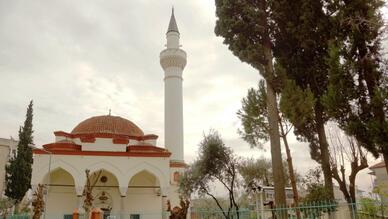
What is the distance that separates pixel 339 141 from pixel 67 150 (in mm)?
14286

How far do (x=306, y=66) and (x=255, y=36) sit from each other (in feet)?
7.31

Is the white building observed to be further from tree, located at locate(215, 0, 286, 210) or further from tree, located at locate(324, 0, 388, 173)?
tree, located at locate(324, 0, 388, 173)

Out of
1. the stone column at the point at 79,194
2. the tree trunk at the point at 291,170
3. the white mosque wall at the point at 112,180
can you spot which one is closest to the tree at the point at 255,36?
the tree trunk at the point at 291,170

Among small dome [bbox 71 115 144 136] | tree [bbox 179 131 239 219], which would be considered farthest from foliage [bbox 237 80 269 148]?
small dome [bbox 71 115 144 136]

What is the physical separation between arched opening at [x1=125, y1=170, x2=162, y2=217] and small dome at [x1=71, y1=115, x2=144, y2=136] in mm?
3506

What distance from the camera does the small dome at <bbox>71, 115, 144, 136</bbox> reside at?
73.7 feet

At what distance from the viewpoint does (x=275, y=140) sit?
11234mm

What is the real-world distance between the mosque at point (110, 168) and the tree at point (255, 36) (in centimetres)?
980

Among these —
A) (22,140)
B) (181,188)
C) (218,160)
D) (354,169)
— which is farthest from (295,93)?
(22,140)

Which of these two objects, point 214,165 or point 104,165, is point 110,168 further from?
point 214,165

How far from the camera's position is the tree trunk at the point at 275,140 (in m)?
10.8

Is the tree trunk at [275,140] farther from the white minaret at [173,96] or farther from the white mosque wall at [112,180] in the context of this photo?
the white minaret at [173,96]

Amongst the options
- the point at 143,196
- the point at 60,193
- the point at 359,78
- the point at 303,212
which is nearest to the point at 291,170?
the point at 303,212

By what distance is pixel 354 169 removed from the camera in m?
10.3
